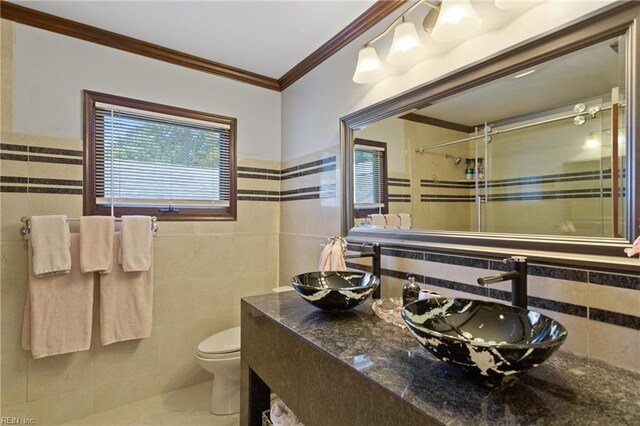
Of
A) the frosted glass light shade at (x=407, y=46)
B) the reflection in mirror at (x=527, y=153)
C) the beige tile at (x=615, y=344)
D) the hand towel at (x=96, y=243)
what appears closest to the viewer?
the beige tile at (x=615, y=344)

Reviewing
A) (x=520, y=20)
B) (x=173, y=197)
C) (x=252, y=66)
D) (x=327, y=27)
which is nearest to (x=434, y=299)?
(x=520, y=20)

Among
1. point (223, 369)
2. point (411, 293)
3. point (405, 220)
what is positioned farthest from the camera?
point (223, 369)

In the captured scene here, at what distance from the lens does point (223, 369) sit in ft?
6.31

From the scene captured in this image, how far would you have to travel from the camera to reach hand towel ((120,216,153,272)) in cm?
192

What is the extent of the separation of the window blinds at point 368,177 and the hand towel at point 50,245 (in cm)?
164

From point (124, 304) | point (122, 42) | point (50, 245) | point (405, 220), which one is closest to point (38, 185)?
point (50, 245)

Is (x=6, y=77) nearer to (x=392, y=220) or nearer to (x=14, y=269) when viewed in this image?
(x=14, y=269)

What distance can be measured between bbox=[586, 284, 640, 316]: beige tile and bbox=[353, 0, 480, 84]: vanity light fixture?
100cm

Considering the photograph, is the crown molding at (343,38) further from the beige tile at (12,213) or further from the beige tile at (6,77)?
the beige tile at (12,213)

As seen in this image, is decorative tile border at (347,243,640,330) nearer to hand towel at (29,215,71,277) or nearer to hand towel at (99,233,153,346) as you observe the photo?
hand towel at (99,233,153,346)

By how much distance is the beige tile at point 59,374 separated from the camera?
1.77 m

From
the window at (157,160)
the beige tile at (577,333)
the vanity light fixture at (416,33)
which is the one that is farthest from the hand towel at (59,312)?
the beige tile at (577,333)

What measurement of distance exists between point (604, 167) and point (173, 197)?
2.28 m

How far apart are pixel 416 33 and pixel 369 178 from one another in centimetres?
73
